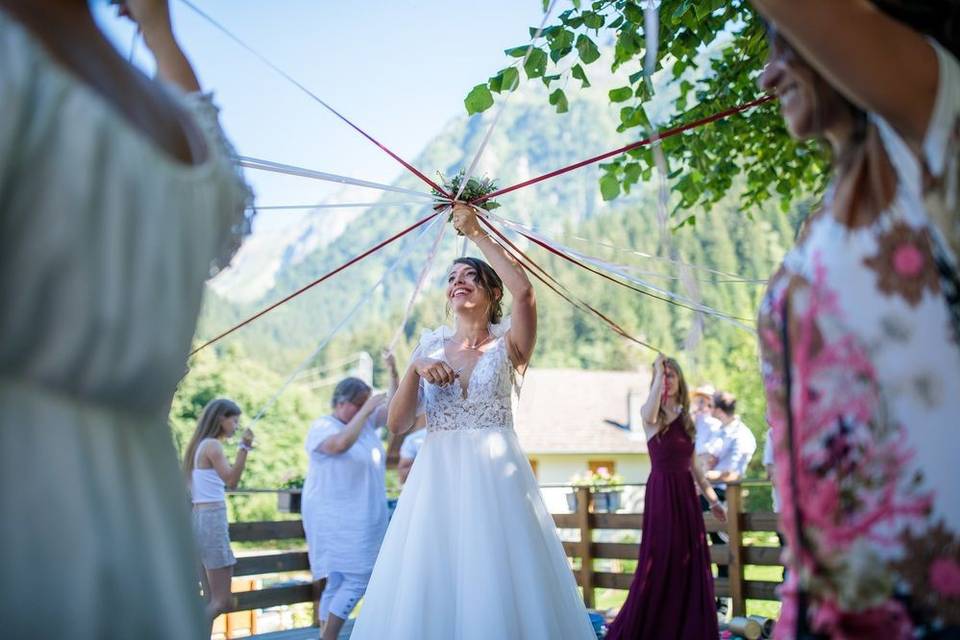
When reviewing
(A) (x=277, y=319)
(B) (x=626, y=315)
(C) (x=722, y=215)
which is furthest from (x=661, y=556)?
(A) (x=277, y=319)

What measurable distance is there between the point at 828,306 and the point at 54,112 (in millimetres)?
1141

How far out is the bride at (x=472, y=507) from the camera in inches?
153

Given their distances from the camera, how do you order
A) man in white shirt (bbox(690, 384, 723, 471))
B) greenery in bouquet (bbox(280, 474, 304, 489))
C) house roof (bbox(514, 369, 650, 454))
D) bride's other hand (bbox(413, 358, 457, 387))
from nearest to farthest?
bride's other hand (bbox(413, 358, 457, 387)) → man in white shirt (bbox(690, 384, 723, 471)) → greenery in bouquet (bbox(280, 474, 304, 489)) → house roof (bbox(514, 369, 650, 454))

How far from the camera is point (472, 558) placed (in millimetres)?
3959

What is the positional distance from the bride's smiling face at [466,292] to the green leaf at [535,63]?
113 cm

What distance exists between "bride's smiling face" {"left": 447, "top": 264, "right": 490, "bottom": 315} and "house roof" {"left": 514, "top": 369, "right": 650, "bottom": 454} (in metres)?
41.1

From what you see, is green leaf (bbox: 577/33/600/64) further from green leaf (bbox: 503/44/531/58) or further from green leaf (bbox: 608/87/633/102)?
green leaf (bbox: 608/87/633/102)

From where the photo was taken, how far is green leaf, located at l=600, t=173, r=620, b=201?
5.73 m

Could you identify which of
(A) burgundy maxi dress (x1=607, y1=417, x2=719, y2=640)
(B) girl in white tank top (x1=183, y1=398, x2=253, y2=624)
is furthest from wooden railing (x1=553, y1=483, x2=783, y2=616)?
(B) girl in white tank top (x1=183, y1=398, x2=253, y2=624)

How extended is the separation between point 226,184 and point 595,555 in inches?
329

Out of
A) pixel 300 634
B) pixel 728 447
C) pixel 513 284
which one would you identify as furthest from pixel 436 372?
pixel 728 447

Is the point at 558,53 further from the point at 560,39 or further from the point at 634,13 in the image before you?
the point at 634,13

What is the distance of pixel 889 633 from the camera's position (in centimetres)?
138

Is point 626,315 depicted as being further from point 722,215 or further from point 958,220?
point 958,220
